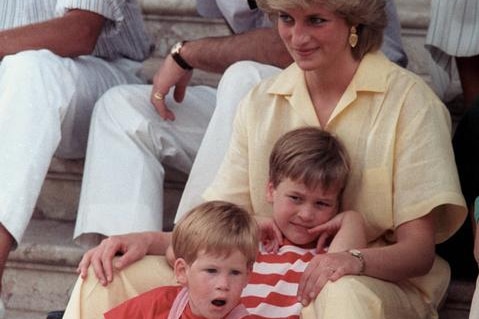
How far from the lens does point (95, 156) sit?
384cm

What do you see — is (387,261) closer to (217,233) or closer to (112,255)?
(217,233)

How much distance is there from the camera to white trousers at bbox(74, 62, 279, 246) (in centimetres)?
362

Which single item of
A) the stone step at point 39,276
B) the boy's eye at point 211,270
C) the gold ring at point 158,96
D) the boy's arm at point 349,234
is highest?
the boy's eye at point 211,270

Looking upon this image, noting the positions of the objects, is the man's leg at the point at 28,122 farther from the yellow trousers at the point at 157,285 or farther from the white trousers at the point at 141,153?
the yellow trousers at the point at 157,285

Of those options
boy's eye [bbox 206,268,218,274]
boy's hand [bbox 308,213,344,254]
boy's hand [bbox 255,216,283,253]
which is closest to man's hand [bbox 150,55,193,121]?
boy's hand [bbox 255,216,283,253]

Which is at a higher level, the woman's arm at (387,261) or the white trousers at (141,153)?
the woman's arm at (387,261)

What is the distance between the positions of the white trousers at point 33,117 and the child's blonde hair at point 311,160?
77cm

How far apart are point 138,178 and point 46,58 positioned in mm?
414

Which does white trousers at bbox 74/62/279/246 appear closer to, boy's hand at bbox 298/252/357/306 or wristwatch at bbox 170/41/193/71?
wristwatch at bbox 170/41/193/71

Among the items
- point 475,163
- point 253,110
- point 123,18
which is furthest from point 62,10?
point 475,163

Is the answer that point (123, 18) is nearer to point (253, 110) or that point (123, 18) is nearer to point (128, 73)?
point (128, 73)

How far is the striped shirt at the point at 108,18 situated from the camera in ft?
13.5

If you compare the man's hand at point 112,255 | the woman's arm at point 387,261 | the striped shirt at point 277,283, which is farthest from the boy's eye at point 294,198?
the man's hand at point 112,255

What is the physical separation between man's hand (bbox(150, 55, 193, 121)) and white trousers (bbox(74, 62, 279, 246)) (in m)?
0.03
